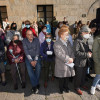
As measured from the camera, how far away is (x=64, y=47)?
2.76m

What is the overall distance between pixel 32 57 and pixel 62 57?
3.18 ft

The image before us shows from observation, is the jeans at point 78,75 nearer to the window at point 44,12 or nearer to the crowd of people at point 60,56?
the crowd of people at point 60,56

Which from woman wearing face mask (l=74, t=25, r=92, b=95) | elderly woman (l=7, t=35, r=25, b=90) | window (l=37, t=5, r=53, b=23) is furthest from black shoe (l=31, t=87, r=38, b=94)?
window (l=37, t=5, r=53, b=23)

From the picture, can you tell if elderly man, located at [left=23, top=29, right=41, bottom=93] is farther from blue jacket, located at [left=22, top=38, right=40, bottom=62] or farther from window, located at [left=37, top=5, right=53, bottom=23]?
window, located at [left=37, top=5, right=53, bottom=23]

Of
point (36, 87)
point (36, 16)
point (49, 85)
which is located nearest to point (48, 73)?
point (49, 85)

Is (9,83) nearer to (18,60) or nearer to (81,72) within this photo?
(18,60)

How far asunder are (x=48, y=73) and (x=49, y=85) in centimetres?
36

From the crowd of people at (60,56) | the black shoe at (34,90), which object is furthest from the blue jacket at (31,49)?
the black shoe at (34,90)

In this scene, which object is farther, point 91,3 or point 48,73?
point 91,3

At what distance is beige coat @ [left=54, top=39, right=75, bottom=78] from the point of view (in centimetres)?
270

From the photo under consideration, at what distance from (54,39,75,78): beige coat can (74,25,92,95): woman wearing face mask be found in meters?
0.18

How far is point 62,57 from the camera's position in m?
2.67

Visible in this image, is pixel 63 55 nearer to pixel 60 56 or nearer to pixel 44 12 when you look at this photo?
pixel 60 56

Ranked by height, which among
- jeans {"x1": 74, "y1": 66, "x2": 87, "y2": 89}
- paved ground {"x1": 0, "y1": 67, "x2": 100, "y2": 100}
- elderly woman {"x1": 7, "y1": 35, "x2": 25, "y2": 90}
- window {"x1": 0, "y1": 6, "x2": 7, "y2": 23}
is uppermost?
window {"x1": 0, "y1": 6, "x2": 7, "y2": 23}
